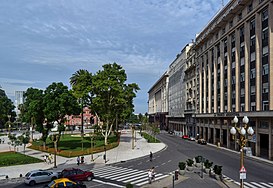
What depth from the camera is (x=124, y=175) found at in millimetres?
32594

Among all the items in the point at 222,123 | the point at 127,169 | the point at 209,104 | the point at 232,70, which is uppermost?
the point at 232,70

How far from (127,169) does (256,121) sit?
24632 mm

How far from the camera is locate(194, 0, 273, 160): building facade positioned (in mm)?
46406

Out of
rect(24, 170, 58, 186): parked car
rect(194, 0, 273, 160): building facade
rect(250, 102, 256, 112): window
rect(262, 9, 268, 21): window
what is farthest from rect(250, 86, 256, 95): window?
rect(24, 170, 58, 186): parked car

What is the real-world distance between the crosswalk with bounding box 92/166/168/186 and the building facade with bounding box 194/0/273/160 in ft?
71.3

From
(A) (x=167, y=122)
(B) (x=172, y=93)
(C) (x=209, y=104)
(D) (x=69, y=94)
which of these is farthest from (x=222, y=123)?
(A) (x=167, y=122)

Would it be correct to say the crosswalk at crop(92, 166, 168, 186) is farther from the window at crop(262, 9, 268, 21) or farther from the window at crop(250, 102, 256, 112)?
the window at crop(262, 9, 268, 21)

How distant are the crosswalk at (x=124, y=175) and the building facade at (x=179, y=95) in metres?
65.5

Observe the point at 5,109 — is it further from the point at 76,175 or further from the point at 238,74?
the point at 76,175

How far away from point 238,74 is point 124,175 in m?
35.1

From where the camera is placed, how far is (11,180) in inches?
1195

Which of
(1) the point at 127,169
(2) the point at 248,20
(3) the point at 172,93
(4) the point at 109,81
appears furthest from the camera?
(3) the point at 172,93

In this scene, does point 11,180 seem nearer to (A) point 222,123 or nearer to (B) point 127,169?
(B) point 127,169

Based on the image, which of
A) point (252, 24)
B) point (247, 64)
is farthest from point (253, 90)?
point (252, 24)
